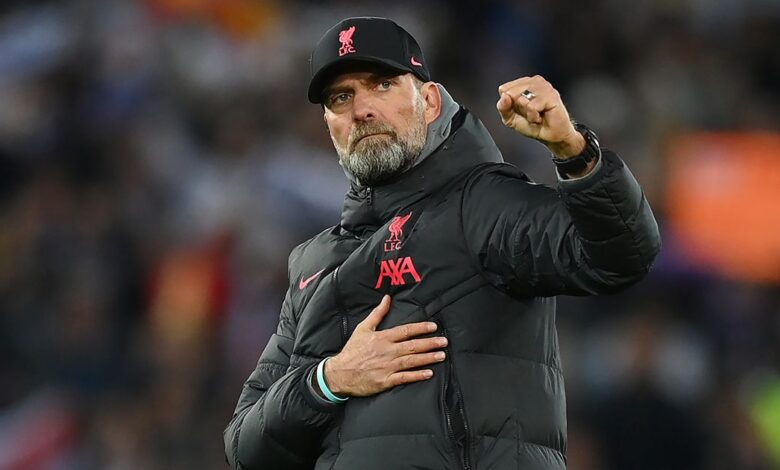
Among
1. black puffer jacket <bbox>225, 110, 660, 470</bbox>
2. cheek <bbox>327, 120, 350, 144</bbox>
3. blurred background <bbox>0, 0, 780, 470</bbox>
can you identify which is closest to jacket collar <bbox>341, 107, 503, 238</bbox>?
black puffer jacket <bbox>225, 110, 660, 470</bbox>

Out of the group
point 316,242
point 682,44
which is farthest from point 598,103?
point 316,242

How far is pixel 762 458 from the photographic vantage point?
6.17 meters

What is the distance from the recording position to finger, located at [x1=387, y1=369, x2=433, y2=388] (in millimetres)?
2832

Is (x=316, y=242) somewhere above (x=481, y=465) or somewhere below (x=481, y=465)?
above

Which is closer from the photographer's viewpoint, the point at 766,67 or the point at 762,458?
the point at 762,458

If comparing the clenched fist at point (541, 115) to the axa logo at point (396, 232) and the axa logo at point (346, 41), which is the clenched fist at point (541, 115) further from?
the axa logo at point (346, 41)

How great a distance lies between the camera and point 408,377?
2.85 m

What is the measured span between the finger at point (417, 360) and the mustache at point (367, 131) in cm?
49

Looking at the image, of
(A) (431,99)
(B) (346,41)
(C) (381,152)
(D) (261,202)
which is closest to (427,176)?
(C) (381,152)

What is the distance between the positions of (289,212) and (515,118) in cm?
475

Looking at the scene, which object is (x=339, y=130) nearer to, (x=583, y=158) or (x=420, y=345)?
(x=420, y=345)

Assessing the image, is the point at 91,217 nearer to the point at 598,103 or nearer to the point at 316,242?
the point at 598,103

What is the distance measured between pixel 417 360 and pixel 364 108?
1.87ft

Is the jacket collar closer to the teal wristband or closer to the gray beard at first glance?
the gray beard
